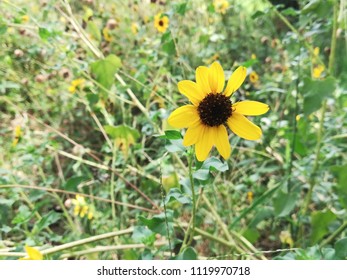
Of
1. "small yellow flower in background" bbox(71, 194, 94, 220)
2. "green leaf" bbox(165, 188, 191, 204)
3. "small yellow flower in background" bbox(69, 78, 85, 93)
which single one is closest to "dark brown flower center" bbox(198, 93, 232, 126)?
"green leaf" bbox(165, 188, 191, 204)

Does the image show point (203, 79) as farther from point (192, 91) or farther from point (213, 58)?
point (213, 58)

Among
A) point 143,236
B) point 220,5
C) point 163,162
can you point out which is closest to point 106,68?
point 163,162

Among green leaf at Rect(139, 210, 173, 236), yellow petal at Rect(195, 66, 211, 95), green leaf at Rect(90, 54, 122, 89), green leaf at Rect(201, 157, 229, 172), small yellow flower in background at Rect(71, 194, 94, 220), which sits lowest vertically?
green leaf at Rect(139, 210, 173, 236)

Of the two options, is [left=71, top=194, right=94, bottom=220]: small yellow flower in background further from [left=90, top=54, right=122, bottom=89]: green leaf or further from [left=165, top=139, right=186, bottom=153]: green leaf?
[left=165, top=139, right=186, bottom=153]: green leaf

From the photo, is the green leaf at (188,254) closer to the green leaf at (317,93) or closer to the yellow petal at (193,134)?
the yellow petal at (193,134)

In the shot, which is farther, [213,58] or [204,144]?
[213,58]

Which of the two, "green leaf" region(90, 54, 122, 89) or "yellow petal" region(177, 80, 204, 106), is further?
"green leaf" region(90, 54, 122, 89)

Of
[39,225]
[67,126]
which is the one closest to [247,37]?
[67,126]
